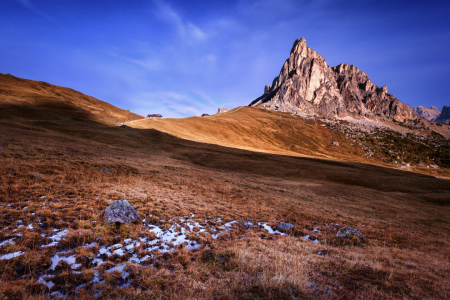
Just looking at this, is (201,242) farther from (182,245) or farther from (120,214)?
(120,214)

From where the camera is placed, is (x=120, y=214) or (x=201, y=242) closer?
(x=201, y=242)

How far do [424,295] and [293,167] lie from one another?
40.7m

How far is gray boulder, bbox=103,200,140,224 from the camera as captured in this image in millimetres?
9180

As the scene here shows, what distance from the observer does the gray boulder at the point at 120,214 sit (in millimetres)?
9180

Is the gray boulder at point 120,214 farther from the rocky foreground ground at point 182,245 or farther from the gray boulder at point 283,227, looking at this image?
the gray boulder at point 283,227

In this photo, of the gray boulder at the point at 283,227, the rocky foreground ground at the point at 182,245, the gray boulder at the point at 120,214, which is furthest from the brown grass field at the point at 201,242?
the gray boulder at the point at 283,227

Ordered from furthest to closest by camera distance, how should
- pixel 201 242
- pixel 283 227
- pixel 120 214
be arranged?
1. pixel 283 227
2. pixel 120 214
3. pixel 201 242

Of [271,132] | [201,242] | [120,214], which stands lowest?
[201,242]

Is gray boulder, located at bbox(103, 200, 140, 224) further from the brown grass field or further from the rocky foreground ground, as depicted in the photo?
the brown grass field

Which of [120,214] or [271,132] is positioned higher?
[271,132]

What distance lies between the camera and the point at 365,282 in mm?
6195

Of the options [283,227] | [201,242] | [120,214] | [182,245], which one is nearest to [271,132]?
[283,227]

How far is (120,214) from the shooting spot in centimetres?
943

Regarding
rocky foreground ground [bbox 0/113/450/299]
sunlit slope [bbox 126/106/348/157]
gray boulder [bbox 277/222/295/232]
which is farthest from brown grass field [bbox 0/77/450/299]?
sunlit slope [bbox 126/106/348/157]
